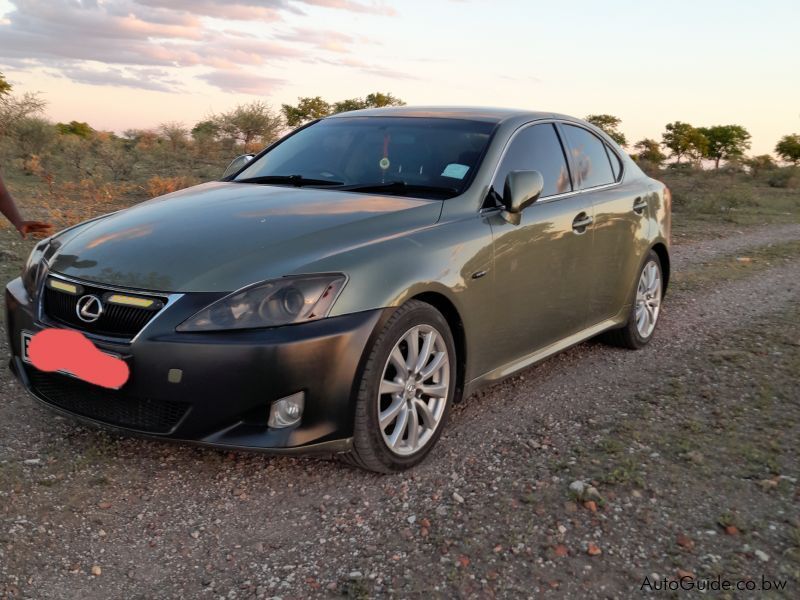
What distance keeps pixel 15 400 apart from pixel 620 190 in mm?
3869

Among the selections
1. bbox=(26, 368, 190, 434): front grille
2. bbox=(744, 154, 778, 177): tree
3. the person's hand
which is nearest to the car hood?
bbox=(26, 368, 190, 434): front grille

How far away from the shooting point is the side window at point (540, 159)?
4.31m

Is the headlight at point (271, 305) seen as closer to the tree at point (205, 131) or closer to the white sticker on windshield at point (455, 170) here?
the white sticker on windshield at point (455, 170)

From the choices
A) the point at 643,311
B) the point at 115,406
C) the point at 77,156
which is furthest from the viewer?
the point at 77,156

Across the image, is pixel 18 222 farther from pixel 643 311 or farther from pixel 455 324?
pixel 643 311

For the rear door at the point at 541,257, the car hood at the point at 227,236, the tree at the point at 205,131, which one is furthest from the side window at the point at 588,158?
the tree at the point at 205,131

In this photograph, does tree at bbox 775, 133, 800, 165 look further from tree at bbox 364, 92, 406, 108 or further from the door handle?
the door handle

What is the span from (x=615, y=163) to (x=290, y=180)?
2341mm

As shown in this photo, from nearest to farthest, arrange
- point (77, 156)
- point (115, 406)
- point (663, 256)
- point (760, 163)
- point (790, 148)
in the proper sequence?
1. point (115, 406)
2. point (663, 256)
3. point (77, 156)
4. point (760, 163)
5. point (790, 148)

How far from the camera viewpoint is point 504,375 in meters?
4.18

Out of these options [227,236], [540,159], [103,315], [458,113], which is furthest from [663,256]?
[103,315]

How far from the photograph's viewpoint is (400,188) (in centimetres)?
412

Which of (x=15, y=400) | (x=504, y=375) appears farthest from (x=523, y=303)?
(x=15, y=400)

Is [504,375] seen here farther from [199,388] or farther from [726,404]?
[199,388]
